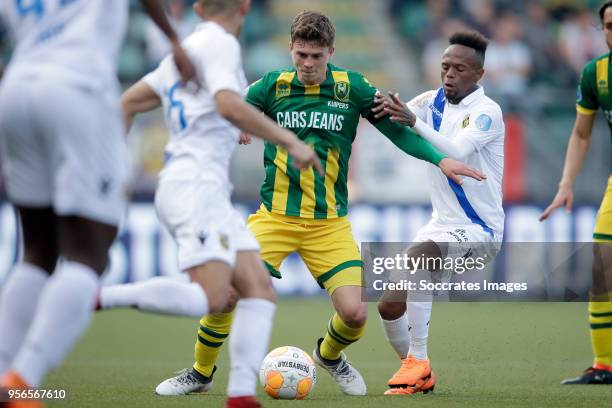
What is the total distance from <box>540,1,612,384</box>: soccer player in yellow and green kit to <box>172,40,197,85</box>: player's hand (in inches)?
132

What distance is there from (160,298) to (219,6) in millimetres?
1452

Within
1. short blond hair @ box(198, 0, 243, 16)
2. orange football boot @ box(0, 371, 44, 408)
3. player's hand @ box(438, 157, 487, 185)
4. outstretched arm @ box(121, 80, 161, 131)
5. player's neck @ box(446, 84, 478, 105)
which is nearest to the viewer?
orange football boot @ box(0, 371, 44, 408)

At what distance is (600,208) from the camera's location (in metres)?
7.77

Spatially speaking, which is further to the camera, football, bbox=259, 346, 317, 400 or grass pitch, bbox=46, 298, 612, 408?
football, bbox=259, 346, 317, 400

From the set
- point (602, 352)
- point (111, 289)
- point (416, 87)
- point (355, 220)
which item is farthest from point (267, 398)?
point (416, 87)

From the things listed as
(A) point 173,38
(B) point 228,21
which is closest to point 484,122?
(B) point 228,21

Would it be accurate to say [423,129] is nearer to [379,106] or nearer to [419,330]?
[379,106]

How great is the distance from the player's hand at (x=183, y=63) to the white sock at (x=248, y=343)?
111cm

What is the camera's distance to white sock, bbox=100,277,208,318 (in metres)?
4.90

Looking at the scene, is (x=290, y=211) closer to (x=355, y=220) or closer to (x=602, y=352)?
(x=602, y=352)

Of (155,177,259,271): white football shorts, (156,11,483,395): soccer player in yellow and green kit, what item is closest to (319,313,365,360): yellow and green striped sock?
(156,11,483,395): soccer player in yellow and green kit

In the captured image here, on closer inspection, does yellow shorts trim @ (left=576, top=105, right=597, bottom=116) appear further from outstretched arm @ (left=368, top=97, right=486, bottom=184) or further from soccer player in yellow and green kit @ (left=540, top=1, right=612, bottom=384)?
outstretched arm @ (left=368, top=97, right=486, bottom=184)

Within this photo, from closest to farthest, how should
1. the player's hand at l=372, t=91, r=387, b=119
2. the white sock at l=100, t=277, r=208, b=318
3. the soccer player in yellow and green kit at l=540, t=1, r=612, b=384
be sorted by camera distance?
1. the white sock at l=100, t=277, r=208, b=318
2. the player's hand at l=372, t=91, r=387, b=119
3. the soccer player in yellow and green kit at l=540, t=1, r=612, b=384

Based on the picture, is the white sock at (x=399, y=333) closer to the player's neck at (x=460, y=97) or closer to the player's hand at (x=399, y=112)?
the player's hand at (x=399, y=112)
